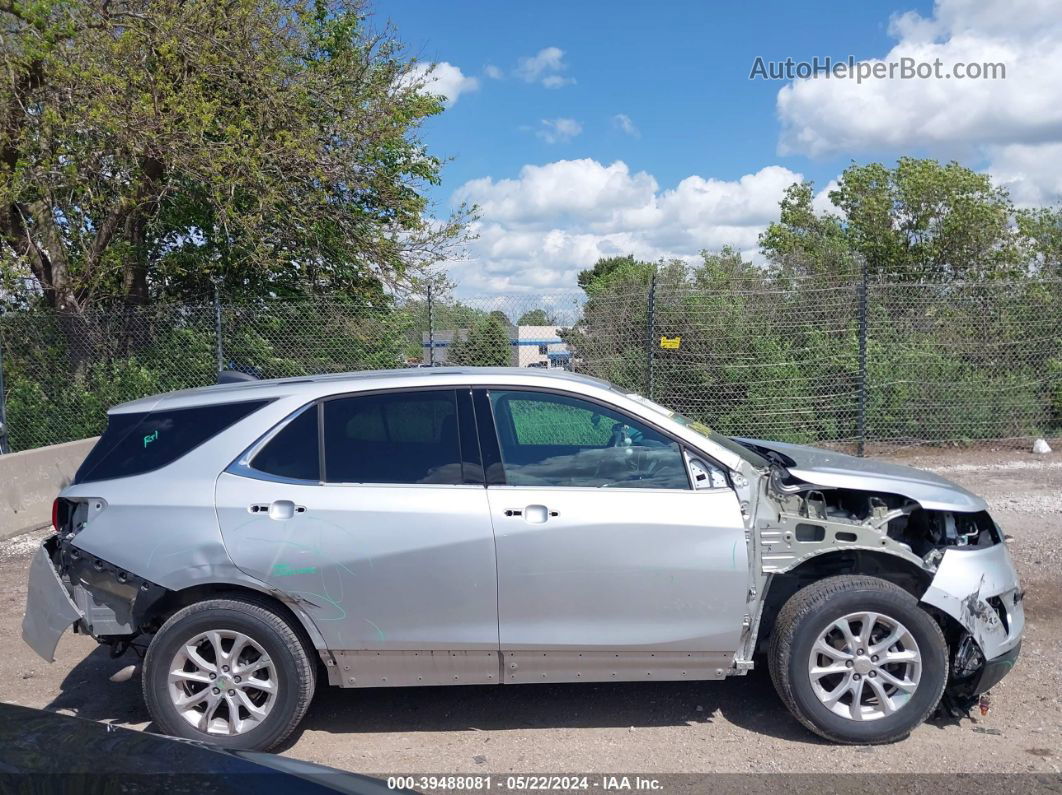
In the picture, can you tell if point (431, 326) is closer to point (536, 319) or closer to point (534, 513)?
point (536, 319)

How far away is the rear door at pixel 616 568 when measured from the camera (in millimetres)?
4254

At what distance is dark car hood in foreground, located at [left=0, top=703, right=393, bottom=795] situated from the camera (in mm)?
2416

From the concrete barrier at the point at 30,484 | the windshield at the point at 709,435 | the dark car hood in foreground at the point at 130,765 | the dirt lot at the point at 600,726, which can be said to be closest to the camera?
the dark car hood in foreground at the point at 130,765

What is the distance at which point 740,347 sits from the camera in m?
11.9

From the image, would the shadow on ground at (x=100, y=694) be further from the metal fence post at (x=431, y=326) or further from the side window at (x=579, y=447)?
the metal fence post at (x=431, y=326)

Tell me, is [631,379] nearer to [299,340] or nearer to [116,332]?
[299,340]

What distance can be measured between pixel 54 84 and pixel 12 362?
367 cm

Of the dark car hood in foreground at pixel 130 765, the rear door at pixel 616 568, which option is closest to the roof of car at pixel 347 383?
the rear door at pixel 616 568

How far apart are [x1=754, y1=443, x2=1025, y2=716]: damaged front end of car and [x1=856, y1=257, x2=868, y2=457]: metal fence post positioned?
697 cm

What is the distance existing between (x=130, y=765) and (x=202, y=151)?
976cm

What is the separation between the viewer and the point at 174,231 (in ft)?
42.2

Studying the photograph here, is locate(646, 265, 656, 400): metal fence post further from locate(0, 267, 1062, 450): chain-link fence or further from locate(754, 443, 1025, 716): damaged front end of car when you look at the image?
locate(754, 443, 1025, 716): damaged front end of car

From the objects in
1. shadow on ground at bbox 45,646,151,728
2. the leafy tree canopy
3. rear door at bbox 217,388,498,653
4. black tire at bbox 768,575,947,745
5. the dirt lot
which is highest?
the leafy tree canopy

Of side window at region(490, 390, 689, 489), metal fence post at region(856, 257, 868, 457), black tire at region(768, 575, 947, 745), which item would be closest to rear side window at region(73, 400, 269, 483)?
side window at region(490, 390, 689, 489)
